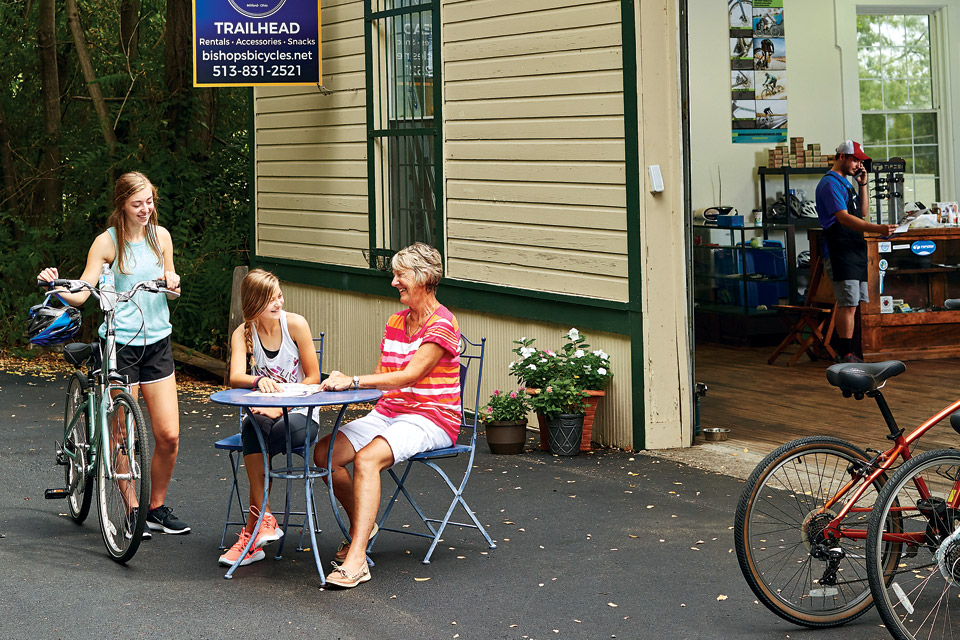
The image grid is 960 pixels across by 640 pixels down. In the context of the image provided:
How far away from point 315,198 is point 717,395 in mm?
4088

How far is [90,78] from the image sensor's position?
529 inches

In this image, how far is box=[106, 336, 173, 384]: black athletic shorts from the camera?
575 centimetres

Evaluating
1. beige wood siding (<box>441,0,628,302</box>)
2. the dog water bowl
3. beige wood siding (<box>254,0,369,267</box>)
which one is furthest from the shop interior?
beige wood siding (<box>254,0,369,267</box>)

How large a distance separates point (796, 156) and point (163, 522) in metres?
9.98

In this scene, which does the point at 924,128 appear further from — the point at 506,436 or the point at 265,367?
the point at 265,367

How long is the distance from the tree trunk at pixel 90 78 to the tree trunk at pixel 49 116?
69 cm

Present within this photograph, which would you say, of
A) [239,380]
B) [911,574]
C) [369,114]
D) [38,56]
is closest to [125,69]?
[38,56]

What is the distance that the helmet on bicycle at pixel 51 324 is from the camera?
18.5 ft

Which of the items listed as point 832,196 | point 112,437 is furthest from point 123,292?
point 832,196

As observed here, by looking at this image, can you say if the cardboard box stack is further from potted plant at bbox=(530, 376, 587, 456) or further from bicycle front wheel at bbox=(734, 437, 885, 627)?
bicycle front wheel at bbox=(734, 437, 885, 627)

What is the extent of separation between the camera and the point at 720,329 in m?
13.2

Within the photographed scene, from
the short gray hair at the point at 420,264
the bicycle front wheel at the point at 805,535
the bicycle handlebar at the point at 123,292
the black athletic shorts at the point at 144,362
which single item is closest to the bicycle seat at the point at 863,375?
the bicycle front wheel at the point at 805,535

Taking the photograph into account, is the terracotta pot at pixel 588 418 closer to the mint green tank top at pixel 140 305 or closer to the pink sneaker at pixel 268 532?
the pink sneaker at pixel 268 532

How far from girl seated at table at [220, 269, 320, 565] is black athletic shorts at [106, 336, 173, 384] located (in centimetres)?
59
